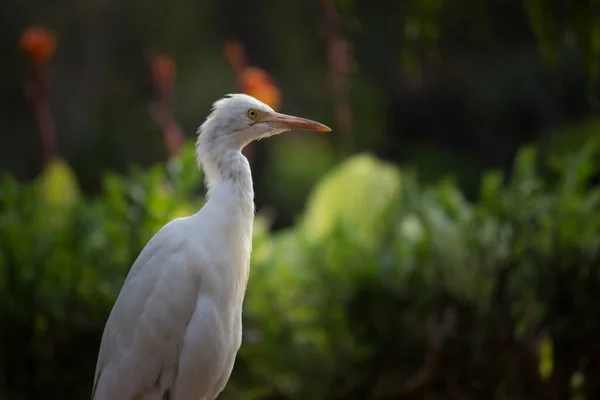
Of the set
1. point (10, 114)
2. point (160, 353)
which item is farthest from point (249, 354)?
point (10, 114)

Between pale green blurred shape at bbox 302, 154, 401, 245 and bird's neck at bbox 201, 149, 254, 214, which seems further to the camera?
pale green blurred shape at bbox 302, 154, 401, 245

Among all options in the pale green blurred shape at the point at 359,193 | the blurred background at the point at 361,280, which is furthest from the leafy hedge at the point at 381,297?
the pale green blurred shape at the point at 359,193

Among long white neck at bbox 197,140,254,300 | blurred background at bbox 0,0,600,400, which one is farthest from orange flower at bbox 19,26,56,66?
long white neck at bbox 197,140,254,300

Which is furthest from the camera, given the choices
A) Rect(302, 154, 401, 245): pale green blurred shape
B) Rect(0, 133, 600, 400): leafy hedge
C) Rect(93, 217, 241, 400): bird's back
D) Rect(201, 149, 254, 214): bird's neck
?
Rect(302, 154, 401, 245): pale green blurred shape

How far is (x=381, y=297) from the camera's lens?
3730mm

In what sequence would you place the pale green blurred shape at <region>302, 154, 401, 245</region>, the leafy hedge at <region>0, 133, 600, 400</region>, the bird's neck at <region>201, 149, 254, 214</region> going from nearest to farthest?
the bird's neck at <region>201, 149, 254, 214</region> < the leafy hedge at <region>0, 133, 600, 400</region> < the pale green blurred shape at <region>302, 154, 401, 245</region>

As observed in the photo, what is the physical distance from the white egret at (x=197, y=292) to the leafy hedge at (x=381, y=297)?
129 cm

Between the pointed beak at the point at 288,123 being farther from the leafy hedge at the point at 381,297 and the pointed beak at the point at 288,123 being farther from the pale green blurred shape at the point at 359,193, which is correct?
the pale green blurred shape at the point at 359,193

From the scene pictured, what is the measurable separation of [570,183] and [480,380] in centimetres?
97

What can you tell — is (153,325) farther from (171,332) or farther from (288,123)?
(288,123)

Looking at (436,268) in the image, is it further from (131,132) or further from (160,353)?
(131,132)

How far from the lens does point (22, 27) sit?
29.4 feet

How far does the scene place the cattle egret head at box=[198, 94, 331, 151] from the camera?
7.42 feet

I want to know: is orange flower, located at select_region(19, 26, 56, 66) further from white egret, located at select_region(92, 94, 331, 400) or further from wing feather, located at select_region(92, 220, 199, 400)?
wing feather, located at select_region(92, 220, 199, 400)
